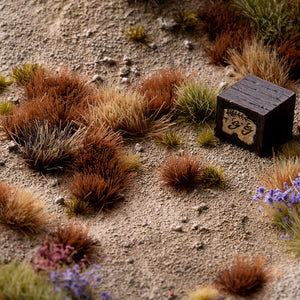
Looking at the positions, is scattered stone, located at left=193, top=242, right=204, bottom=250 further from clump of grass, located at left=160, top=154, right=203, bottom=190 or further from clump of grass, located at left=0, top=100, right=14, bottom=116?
clump of grass, located at left=0, top=100, right=14, bottom=116

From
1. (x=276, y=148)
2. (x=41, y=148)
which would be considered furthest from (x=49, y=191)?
(x=276, y=148)

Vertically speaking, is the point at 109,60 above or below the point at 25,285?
above

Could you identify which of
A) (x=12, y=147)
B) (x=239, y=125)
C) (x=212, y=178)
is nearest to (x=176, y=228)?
(x=212, y=178)

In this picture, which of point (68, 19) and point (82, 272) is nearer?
point (82, 272)

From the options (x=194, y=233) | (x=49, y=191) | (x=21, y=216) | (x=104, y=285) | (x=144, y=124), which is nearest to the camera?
(x=104, y=285)

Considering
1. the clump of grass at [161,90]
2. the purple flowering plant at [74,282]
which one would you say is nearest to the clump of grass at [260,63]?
the clump of grass at [161,90]

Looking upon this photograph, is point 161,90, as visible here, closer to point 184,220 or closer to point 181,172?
point 181,172

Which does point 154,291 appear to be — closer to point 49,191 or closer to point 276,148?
point 49,191
